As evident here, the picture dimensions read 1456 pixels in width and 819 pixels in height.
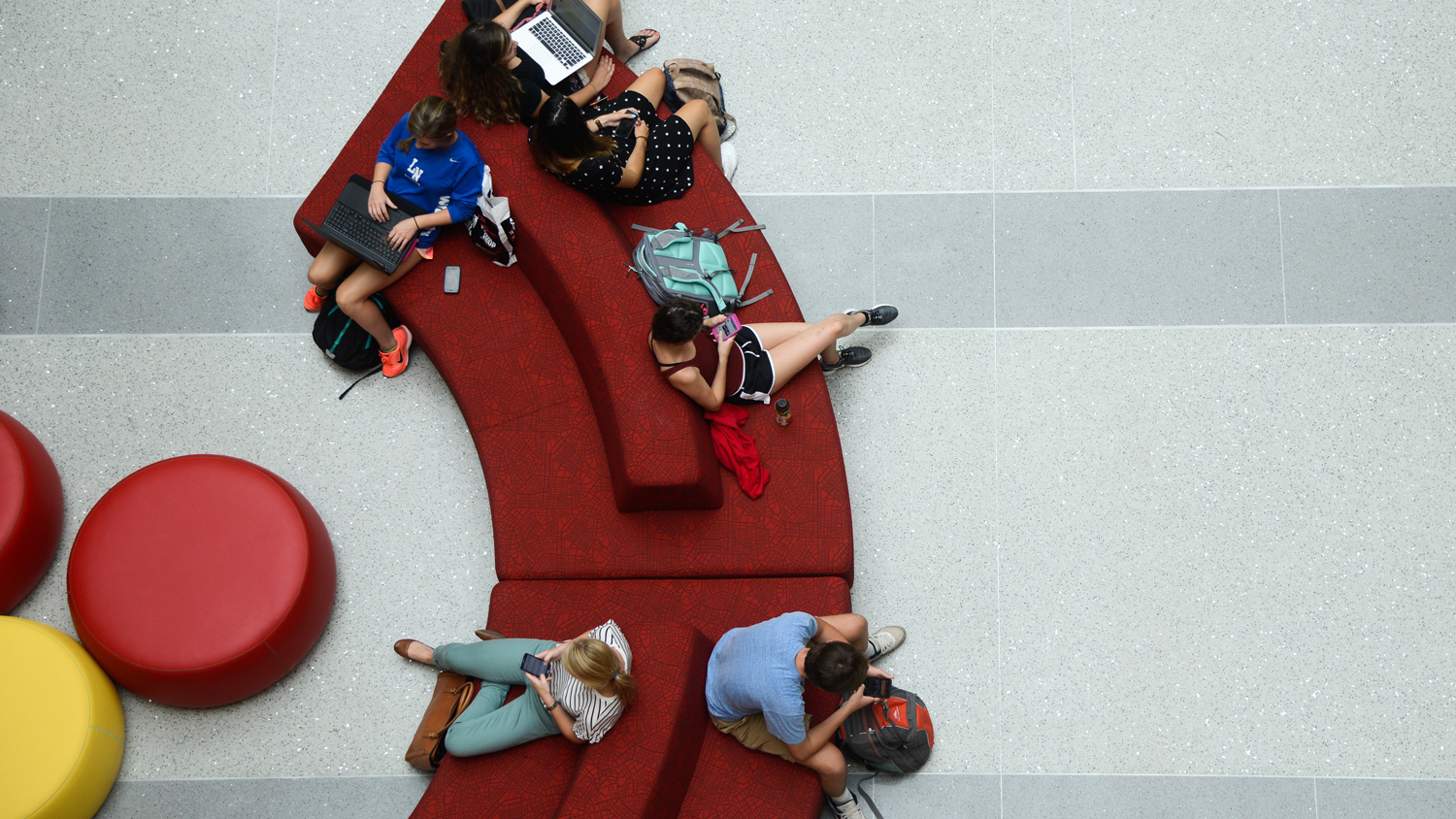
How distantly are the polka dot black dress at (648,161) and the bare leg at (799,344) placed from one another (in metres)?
0.72

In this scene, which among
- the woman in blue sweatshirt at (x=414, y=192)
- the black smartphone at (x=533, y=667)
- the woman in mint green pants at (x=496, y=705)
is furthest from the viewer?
the woman in blue sweatshirt at (x=414, y=192)

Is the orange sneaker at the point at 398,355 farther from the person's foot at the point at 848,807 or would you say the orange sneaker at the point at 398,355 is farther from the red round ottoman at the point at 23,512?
the person's foot at the point at 848,807

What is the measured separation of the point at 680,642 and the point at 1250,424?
278cm

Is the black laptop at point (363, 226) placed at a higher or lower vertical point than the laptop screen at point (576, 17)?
Result: lower

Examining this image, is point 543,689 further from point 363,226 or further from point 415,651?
point 363,226

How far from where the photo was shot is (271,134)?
4.57 m

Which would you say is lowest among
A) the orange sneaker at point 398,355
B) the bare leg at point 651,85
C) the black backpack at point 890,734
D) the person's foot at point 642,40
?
the black backpack at point 890,734

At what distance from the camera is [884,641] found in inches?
153

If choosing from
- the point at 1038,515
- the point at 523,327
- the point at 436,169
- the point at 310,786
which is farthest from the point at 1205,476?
the point at 310,786

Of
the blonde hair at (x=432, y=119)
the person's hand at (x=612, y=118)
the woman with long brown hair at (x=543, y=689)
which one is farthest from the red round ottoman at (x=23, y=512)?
the person's hand at (x=612, y=118)

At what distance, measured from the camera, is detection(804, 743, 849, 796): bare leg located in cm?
339

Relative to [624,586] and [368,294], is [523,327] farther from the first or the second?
[624,586]

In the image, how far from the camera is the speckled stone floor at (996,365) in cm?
388

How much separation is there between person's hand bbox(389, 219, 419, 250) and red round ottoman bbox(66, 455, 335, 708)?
1046 millimetres
